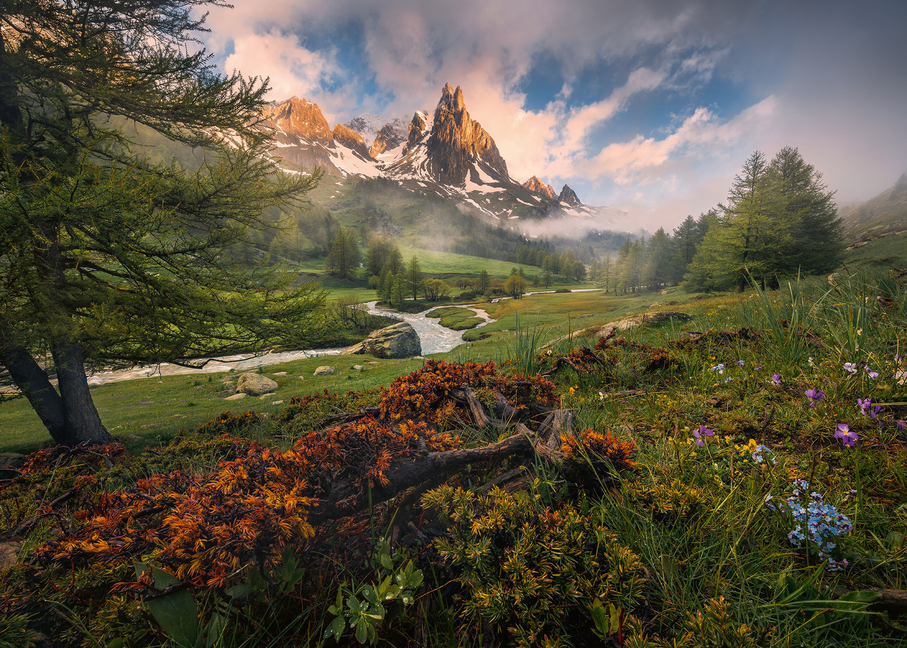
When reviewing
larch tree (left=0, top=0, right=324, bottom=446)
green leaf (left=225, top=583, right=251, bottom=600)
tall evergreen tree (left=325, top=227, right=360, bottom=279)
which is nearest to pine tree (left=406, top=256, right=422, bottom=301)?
tall evergreen tree (left=325, top=227, right=360, bottom=279)

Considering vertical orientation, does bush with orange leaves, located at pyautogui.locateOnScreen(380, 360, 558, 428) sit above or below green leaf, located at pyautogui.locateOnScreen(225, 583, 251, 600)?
above

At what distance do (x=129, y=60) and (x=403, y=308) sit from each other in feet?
200

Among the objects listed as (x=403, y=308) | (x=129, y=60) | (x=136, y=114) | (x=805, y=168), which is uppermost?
(x=805, y=168)

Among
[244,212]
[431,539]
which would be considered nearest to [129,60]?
[244,212]

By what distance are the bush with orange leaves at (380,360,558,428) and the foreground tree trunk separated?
334 inches

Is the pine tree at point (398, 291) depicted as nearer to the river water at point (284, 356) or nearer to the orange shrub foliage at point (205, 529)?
the river water at point (284, 356)

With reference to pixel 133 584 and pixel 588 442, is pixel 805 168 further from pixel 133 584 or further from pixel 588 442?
pixel 133 584

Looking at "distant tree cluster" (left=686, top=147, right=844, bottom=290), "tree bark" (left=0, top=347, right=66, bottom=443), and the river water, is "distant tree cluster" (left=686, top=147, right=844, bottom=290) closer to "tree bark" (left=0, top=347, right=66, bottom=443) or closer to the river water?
the river water

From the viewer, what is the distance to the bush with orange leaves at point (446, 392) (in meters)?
2.63

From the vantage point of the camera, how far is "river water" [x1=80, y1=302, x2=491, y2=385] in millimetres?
25947

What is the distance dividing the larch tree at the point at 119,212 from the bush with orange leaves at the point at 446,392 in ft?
17.1

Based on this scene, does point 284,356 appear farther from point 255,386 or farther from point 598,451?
point 598,451

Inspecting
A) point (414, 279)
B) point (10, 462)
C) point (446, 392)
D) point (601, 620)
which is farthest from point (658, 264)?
point (10, 462)

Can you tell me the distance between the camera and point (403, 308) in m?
67.1
